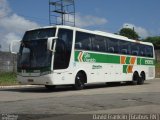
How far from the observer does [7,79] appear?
32031mm

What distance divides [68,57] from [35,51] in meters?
1.77

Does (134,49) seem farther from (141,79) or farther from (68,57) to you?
(68,57)

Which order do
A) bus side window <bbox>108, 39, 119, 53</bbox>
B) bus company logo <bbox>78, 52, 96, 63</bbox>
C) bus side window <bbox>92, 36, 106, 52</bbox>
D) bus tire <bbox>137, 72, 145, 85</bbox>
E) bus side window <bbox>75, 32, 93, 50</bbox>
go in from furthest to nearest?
bus tire <bbox>137, 72, 145, 85</bbox> → bus side window <bbox>108, 39, 119, 53</bbox> → bus side window <bbox>92, 36, 106, 52</bbox> → bus company logo <bbox>78, 52, 96, 63</bbox> → bus side window <bbox>75, 32, 93, 50</bbox>

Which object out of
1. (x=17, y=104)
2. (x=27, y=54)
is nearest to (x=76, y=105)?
(x=17, y=104)

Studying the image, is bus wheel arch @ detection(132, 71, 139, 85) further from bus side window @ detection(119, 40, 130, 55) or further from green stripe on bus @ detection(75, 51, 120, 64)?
green stripe on bus @ detection(75, 51, 120, 64)

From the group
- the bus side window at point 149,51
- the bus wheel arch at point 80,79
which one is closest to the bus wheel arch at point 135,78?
the bus side window at point 149,51

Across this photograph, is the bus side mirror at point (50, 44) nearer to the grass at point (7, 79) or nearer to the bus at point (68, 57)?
the bus at point (68, 57)

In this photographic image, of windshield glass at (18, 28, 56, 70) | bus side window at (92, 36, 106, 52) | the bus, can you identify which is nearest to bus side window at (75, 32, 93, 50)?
the bus

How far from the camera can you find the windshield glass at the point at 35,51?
21422 mm

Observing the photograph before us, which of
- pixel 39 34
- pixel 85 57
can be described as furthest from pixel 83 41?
pixel 39 34

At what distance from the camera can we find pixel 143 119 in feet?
36.7

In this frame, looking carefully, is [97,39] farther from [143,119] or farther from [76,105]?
[143,119]

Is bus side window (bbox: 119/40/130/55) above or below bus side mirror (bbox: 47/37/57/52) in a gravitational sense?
above

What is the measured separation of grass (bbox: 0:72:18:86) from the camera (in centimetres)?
2950
